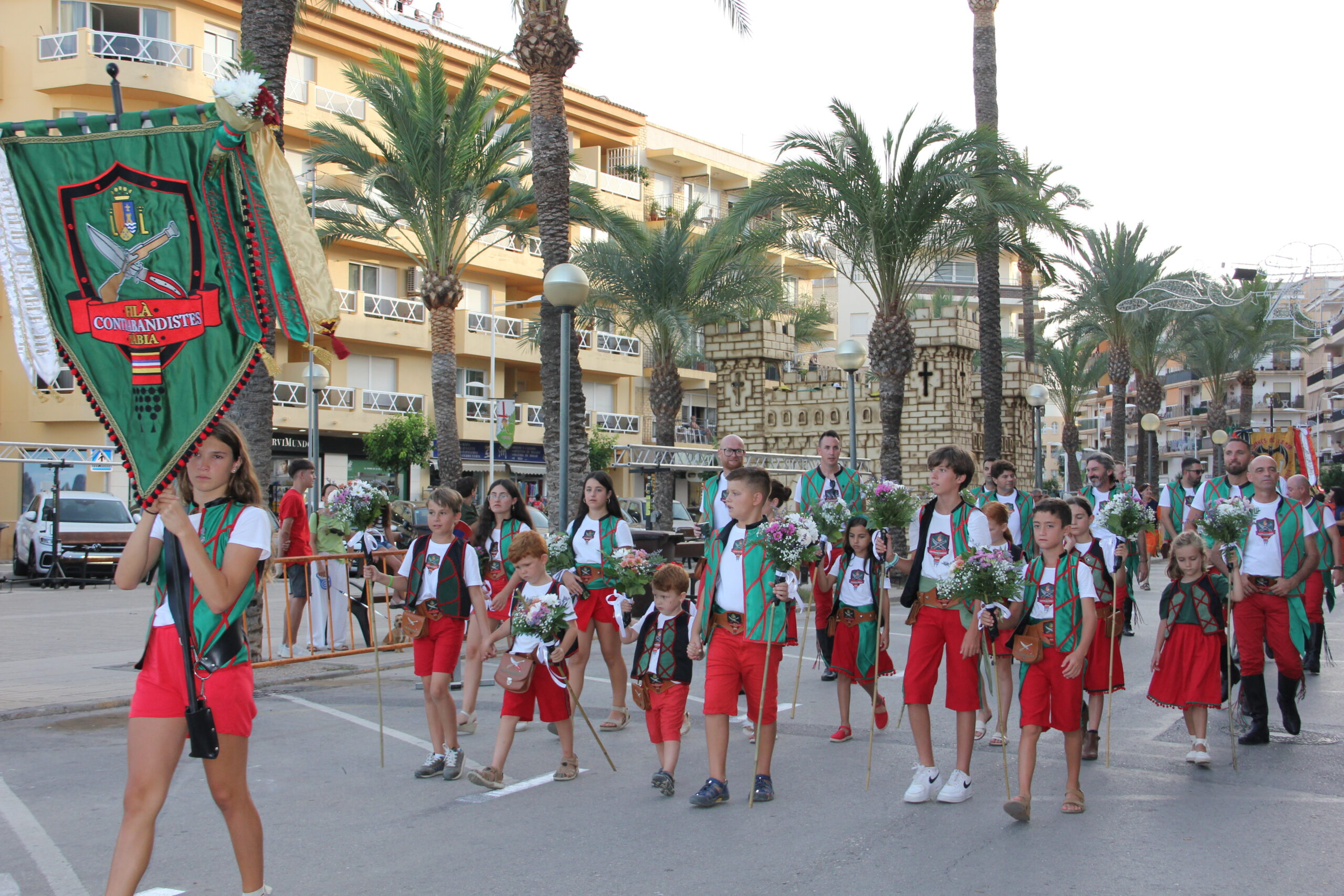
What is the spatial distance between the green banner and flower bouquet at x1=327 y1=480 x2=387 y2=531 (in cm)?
523

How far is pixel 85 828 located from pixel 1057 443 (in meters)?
113

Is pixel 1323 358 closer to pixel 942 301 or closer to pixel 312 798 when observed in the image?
pixel 942 301

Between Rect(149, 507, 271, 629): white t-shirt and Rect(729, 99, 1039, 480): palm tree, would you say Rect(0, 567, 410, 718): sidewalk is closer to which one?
Rect(149, 507, 271, 629): white t-shirt

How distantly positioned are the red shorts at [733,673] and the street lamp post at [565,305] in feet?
19.5

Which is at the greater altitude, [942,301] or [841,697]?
[942,301]

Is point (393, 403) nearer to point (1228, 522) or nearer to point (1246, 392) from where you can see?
point (1228, 522)

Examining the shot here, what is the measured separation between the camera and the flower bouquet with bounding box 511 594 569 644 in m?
6.63

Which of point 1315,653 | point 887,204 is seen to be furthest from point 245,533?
point 887,204

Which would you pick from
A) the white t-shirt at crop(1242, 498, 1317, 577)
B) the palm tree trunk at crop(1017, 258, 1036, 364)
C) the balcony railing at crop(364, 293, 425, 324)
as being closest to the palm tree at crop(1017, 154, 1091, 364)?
the palm tree trunk at crop(1017, 258, 1036, 364)

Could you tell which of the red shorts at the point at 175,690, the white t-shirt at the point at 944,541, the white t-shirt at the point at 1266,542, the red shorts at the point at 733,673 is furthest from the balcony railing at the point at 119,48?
the red shorts at the point at 175,690

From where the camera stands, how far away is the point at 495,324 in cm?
4019

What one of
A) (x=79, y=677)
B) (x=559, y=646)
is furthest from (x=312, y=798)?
(x=79, y=677)

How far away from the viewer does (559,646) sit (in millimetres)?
6711

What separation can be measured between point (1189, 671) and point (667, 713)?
10.6ft
